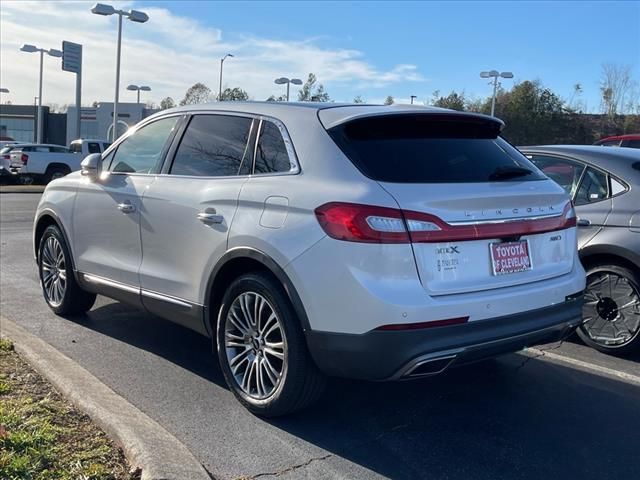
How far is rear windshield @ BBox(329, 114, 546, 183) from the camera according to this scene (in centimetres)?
360

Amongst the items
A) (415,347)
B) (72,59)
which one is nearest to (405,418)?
(415,347)

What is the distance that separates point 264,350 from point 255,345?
9 cm

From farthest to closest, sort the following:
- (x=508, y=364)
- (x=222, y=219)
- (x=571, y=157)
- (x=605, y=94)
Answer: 1. (x=605, y=94)
2. (x=571, y=157)
3. (x=508, y=364)
4. (x=222, y=219)

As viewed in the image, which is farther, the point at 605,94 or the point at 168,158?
the point at 605,94

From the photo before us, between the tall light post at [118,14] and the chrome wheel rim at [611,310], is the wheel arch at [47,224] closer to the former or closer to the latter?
the chrome wheel rim at [611,310]

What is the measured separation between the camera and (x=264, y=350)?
3.94 meters

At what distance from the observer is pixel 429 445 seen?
3.64 m

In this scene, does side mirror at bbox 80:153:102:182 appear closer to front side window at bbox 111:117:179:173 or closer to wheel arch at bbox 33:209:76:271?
front side window at bbox 111:117:179:173

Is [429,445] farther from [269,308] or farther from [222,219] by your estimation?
[222,219]

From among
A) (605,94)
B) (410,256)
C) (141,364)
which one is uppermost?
(605,94)

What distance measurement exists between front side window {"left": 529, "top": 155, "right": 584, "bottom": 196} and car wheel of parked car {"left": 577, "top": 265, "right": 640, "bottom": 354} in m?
0.76

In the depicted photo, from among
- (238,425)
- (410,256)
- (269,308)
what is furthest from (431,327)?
(238,425)

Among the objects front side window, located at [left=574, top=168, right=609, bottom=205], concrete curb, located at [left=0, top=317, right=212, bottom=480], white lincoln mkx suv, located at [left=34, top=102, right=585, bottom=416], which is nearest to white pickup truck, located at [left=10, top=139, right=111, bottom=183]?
concrete curb, located at [left=0, top=317, right=212, bottom=480]

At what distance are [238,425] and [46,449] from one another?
1047 mm
